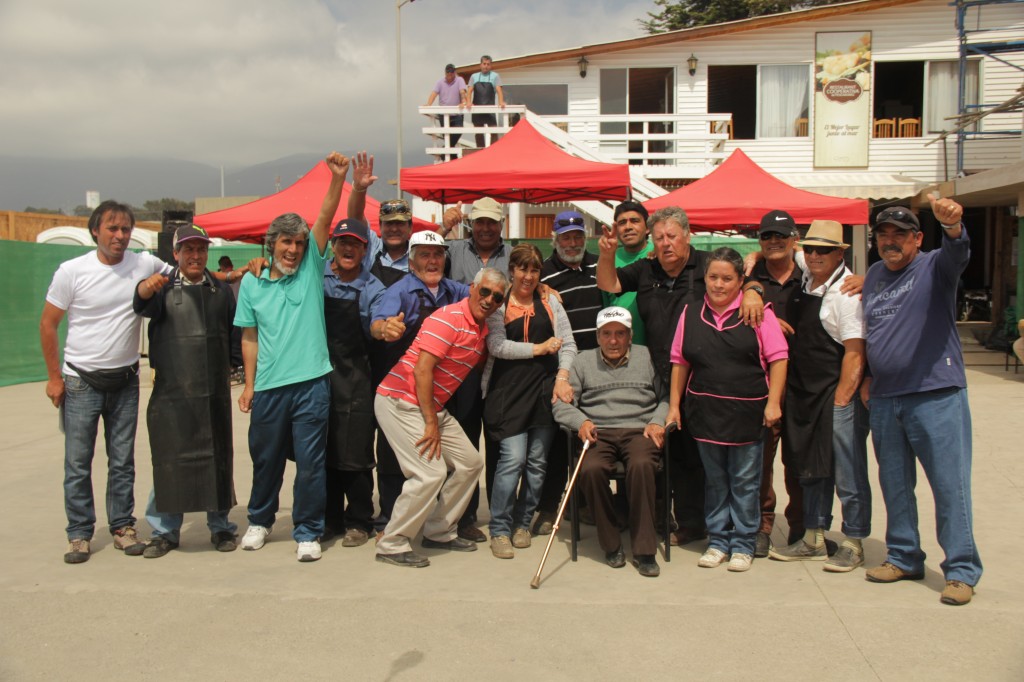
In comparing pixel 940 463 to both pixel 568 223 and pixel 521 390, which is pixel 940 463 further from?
pixel 568 223

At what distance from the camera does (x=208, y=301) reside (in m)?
4.93

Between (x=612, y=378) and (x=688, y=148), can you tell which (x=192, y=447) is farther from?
(x=688, y=148)

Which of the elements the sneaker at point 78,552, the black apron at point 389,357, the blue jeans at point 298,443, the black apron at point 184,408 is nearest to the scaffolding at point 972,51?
the black apron at point 389,357

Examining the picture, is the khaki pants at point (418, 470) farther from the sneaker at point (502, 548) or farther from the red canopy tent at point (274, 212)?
the red canopy tent at point (274, 212)

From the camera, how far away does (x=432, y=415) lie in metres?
4.67

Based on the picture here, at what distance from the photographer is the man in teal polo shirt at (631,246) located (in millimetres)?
5270

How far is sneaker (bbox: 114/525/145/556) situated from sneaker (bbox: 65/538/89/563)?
6.8 inches

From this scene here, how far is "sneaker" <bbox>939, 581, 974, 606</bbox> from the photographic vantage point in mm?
4055

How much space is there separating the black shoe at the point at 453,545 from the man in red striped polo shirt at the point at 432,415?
19 cm

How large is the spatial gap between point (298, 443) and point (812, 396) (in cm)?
286

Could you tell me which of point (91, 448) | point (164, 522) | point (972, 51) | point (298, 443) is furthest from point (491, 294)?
point (972, 51)

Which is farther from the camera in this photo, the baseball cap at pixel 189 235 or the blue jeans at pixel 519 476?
the blue jeans at pixel 519 476

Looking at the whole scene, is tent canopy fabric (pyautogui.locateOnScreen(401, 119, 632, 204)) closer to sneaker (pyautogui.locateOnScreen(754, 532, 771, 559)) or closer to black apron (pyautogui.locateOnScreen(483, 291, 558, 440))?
black apron (pyautogui.locateOnScreen(483, 291, 558, 440))

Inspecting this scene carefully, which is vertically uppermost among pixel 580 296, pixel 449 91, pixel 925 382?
pixel 449 91
